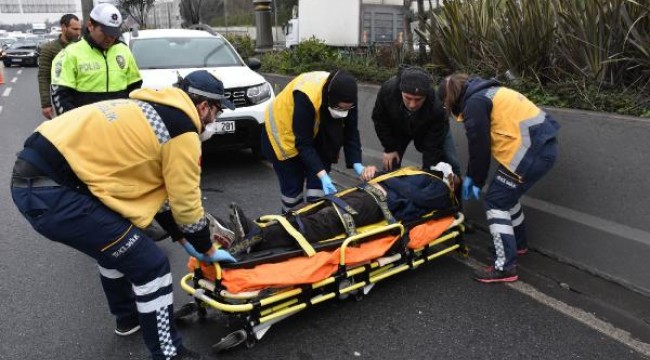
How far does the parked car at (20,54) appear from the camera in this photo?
90.5 ft

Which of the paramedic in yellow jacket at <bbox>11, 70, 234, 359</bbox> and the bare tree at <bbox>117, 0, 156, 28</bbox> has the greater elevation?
the bare tree at <bbox>117, 0, 156, 28</bbox>

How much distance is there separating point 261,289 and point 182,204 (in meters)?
0.69

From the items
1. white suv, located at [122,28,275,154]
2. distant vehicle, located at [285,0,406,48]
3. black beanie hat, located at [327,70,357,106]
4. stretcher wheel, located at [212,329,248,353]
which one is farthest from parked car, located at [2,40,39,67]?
stretcher wheel, located at [212,329,248,353]

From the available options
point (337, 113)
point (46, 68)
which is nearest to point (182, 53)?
point (46, 68)

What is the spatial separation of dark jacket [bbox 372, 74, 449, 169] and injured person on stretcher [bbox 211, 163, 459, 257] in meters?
0.30

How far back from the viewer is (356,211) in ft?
11.3

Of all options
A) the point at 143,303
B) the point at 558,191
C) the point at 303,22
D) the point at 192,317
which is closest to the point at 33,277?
the point at 192,317

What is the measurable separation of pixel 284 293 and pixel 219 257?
423mm

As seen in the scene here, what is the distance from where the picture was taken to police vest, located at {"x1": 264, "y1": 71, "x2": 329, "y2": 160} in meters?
3.61

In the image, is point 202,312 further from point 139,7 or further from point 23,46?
point 139,7

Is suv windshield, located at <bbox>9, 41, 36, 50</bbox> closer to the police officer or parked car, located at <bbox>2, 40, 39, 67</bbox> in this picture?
parked car, located at <bbox>2, 40, 39, 67</bbox>

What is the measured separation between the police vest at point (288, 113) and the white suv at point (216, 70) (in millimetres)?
2246

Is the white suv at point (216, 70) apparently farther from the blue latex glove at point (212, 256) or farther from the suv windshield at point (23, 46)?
the suv windshield at point (23, 46)

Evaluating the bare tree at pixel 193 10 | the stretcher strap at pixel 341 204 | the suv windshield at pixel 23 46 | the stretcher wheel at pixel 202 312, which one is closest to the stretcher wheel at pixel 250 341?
the stretcher wheel at pixel 202 312
